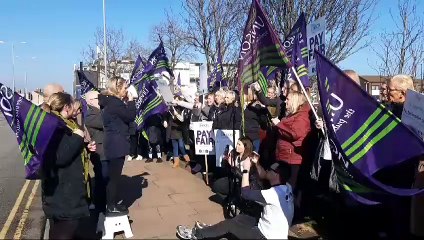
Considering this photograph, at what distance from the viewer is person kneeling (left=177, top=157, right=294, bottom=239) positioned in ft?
14.9

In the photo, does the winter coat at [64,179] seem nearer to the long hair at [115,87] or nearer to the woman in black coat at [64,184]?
the woman in black coat at [64,184]

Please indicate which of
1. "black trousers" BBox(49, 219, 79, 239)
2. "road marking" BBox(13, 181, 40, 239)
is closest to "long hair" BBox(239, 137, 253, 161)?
"black trousers" BBox(49, 219, 79, 239)

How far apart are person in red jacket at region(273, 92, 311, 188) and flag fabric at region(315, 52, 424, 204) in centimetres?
148

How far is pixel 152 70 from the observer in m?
9.98

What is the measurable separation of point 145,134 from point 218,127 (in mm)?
3698

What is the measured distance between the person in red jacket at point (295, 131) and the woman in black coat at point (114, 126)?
6.82 ft

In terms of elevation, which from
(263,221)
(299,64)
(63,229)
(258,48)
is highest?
(258,48)

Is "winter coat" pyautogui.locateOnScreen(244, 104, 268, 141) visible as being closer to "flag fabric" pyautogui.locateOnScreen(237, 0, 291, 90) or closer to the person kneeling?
Answer: "flag fabric" pyautogui.locateOnScreen(237, 0, 291, 90)

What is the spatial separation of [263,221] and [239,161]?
105 cm

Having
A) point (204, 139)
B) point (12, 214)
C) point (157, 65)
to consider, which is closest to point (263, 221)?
point (204, 139)

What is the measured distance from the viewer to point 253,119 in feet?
24.0

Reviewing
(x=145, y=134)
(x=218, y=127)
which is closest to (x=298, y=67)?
(x=218, y=127)

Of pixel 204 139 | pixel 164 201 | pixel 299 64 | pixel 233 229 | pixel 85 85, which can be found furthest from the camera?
pixel 85 85

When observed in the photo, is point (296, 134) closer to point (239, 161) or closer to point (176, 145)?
point (239, 161)
